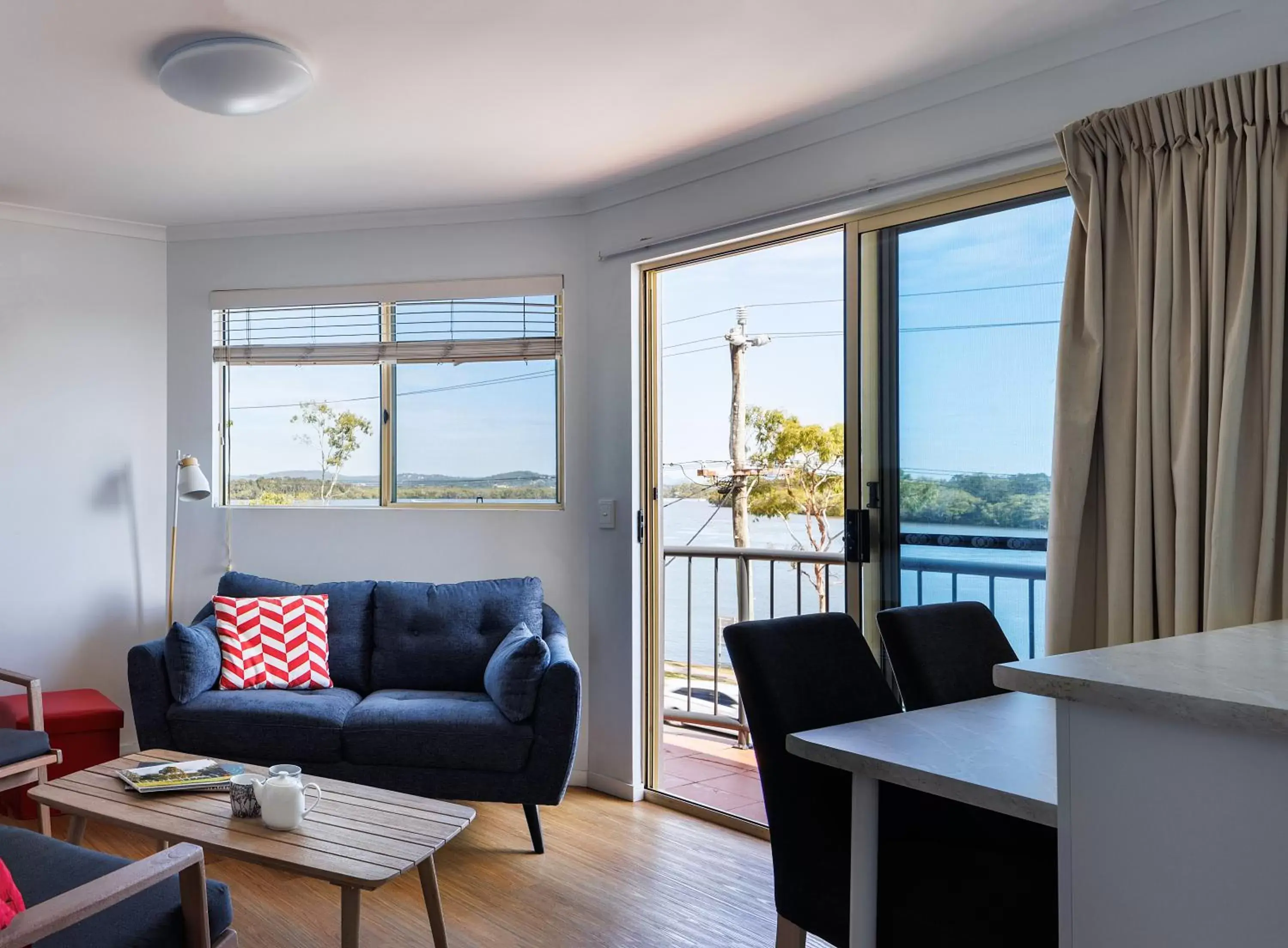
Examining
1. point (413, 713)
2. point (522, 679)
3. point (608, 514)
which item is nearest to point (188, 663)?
point (413, 713)

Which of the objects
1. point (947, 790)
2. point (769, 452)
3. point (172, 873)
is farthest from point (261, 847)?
point (769, 452)

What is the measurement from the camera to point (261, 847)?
6.91 ft

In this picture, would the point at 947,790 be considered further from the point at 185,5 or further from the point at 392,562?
Result: the point at 392,562

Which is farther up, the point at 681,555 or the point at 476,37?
the point at 476,37

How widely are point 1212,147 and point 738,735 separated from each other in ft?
10.3

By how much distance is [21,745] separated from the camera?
2.99 meters

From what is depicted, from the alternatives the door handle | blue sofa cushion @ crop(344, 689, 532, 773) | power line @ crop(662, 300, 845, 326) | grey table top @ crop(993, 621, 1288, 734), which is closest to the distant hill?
power line @ crop(662, 300, 845, 326)

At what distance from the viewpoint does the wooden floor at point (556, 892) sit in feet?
8.38

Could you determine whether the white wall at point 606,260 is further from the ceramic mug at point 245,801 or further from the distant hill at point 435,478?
the ceramic mug at point 245,801

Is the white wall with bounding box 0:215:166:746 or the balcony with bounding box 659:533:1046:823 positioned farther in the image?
the white wall with bounding box 0:215:166:746

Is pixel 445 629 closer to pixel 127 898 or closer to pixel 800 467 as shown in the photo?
pixel 800 467

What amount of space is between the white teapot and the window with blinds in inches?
83.4

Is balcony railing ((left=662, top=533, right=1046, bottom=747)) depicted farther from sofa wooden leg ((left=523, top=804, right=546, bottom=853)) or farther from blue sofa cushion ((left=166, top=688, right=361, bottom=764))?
blue sofa cushion ((left=166, top=688, right=361, bottom=764))

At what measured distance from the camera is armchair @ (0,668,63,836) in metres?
2.95
